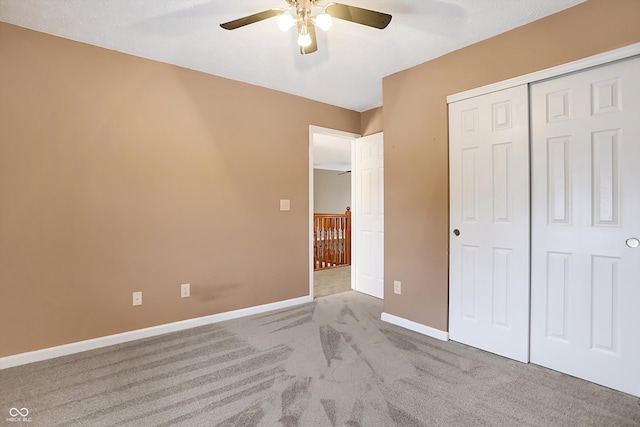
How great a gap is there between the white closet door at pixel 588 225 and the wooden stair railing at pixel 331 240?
3942mm

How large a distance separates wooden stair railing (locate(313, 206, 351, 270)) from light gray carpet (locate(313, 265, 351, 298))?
20 cm

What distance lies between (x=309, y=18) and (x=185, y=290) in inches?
101

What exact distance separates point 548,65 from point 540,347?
80.5 inches

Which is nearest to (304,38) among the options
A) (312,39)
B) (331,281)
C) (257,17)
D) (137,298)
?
(312,39)

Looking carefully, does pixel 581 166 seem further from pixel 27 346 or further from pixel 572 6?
pixel 27 346

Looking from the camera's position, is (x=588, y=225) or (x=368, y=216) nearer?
(x=588, y=225)

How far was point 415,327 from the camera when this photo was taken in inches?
117

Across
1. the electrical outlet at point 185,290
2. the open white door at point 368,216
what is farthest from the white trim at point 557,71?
the electrical outlet at point 185,290

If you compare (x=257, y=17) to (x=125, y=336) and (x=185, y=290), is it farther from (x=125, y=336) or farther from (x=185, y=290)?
(x=125, y=336)

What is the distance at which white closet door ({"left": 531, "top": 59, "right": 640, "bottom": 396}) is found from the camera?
191cm

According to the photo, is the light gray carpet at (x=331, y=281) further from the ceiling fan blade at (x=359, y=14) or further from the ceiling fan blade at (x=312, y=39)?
→ the ceiling fan blade at (x=359, y=14)

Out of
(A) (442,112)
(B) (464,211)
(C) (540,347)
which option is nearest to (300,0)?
(A) (442,112)

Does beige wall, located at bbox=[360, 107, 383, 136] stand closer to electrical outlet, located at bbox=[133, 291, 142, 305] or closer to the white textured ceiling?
the white textured ceiling

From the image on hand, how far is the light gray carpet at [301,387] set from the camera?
172cm
